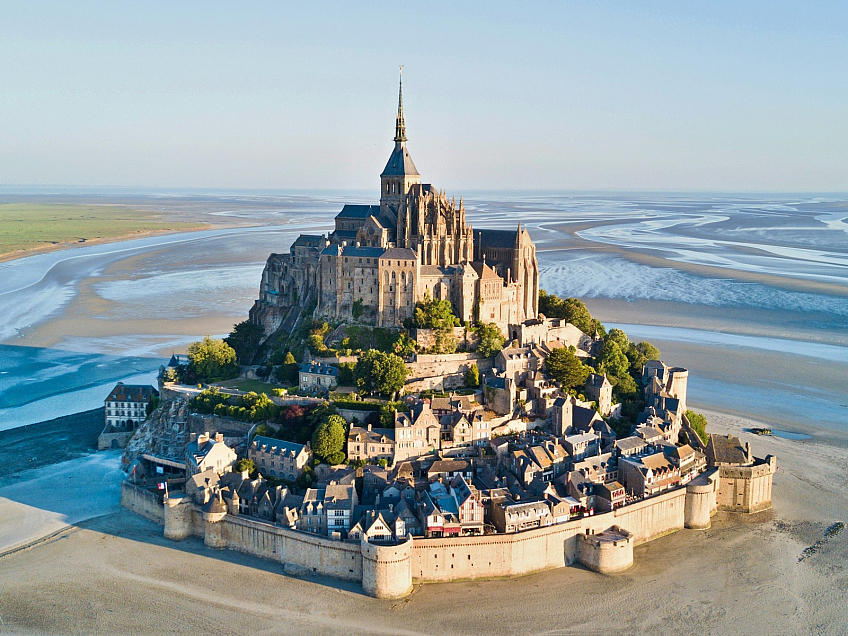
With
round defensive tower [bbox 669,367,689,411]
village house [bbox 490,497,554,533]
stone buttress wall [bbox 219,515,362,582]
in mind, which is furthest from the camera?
round defensive tower [bbox 669,367,689,411]

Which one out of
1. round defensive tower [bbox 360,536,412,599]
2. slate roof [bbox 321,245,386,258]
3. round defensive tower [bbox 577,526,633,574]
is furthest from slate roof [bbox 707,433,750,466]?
slate roof [bbox 321,245,386,258]

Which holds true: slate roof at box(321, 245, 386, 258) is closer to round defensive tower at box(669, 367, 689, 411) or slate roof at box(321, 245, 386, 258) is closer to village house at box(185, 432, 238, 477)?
village house at box(185, 432, 238, 477)

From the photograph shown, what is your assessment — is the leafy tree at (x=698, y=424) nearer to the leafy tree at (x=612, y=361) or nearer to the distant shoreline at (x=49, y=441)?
the leafy tree at (x=612, y=361)

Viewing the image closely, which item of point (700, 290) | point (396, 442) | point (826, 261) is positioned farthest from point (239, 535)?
point (826, 261)

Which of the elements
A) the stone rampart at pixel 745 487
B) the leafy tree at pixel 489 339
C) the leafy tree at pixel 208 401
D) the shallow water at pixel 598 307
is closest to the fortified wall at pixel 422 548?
the stone rampart at pixel 745 487

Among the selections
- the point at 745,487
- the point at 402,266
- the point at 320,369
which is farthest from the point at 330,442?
the point at 745,487

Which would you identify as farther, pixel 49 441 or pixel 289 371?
pixel 49 441

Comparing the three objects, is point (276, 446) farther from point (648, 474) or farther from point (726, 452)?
point (726, 452)
